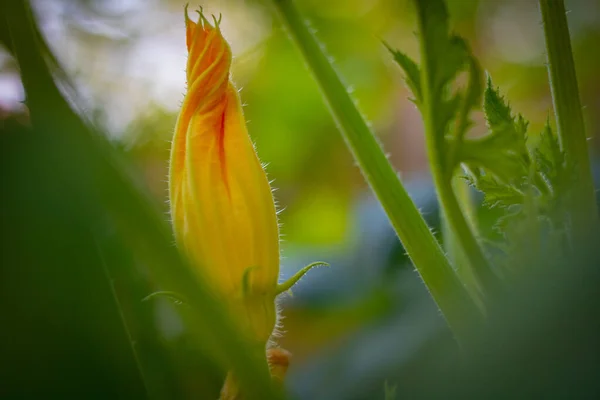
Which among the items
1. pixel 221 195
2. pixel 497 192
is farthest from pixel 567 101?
pixel 221 195

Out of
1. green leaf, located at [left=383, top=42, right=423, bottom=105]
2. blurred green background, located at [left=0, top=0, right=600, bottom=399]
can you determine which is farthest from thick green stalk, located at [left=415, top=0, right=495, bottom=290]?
blurred green background, located at [left=0, top=0, right=600, bottom=399]

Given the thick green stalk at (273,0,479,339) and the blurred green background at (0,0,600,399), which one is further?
the blurred green background at (0,0,600,399)

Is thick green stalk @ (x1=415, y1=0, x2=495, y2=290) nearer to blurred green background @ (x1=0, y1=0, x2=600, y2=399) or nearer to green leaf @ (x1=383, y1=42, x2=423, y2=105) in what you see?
green leaf @ (x1=383, y1=42, x2=423, y2=105)

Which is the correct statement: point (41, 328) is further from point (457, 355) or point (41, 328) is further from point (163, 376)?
point (457, 355)

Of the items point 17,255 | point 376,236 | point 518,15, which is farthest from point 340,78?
point 518,15

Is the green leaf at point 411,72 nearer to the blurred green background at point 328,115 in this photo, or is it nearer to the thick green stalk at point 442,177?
the thick green stalk at point 442,177

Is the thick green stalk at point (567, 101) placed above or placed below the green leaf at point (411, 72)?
below

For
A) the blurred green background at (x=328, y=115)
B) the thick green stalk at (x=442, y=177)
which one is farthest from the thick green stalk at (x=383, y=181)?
the blurred green background at (x=328, y=115)
